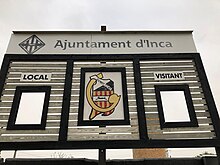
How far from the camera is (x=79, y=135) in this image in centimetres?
342

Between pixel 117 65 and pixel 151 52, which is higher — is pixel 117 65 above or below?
below

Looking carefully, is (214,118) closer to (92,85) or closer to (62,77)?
(92,85)

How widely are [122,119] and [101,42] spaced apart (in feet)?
6.58

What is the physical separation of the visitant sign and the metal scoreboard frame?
167 millimetres

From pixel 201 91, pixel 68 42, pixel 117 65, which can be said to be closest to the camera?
pixel 201 91

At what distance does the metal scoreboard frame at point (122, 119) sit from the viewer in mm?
3346

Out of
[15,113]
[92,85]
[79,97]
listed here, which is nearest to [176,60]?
[92,85]

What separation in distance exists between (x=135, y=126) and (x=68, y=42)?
99.6 inches

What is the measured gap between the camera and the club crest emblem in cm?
367

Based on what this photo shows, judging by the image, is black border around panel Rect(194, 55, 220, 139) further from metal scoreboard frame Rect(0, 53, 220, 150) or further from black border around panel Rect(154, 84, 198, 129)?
black border around panel Rect(154, 84, 198, 129)

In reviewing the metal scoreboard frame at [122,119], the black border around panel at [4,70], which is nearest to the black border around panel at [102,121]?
the metal scoreboard frame at [122,119]

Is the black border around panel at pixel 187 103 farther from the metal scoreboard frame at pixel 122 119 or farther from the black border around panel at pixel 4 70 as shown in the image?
the black border around panel at pixel 4 70

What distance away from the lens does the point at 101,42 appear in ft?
15.2

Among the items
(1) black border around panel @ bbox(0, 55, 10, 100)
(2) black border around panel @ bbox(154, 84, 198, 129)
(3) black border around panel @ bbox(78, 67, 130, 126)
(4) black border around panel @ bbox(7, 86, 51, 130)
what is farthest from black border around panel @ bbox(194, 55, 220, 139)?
(1) black border around panel @ bbox(0, 55, 10, 100)
